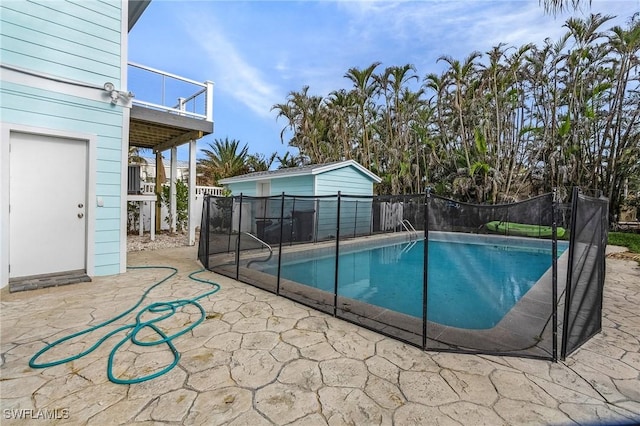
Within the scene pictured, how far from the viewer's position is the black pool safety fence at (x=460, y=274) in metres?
2.71

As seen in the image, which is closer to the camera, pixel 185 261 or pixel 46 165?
pixel 46 165

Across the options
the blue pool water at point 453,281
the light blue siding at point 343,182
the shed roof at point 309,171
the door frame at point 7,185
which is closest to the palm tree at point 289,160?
the shed roof at point 309,171

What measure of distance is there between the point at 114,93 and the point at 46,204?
198 centimetres

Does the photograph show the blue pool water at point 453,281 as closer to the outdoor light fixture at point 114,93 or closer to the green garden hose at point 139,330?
the green garden hose at point 139,330

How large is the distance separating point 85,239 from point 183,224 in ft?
19.0

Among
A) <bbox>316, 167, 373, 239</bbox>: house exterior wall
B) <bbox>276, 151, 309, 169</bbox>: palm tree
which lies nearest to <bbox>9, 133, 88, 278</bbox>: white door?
<bbox>316, 167, 373, 239</bbox>: house exterior wall

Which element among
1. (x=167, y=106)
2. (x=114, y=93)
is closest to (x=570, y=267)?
(x=114, y=93)

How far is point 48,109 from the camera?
4.25m

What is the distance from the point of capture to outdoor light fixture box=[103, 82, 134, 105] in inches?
183

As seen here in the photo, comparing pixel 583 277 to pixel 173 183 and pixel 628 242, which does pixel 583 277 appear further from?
pixel 628 242

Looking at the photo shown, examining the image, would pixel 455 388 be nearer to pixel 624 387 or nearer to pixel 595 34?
pixel 624 387

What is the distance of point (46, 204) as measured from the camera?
4293 millimetres

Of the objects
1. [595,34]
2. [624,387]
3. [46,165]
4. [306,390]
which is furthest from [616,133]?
[46,165]

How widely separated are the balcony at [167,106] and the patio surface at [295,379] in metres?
4.22
